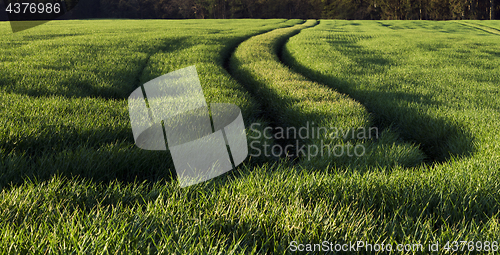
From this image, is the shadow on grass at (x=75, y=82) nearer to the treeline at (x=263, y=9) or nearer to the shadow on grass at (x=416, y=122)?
the shadow on grass at (x=416, y=122)

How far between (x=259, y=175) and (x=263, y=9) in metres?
73.7

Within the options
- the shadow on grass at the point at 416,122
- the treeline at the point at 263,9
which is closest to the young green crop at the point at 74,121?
the shadow on grass at the point at 416,122

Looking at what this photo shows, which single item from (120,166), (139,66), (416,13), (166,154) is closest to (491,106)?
(166,154)

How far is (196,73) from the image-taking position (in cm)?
710

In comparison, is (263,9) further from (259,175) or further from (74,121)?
(259,175)

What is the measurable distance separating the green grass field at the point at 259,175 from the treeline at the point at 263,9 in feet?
211

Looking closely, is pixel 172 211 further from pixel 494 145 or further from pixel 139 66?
pixel 139 66

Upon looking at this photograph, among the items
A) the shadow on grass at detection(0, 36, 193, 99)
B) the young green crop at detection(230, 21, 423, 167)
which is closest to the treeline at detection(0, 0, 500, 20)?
the shadow on grass at detection(0, 36, 193, 99)

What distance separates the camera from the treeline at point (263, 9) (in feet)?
192

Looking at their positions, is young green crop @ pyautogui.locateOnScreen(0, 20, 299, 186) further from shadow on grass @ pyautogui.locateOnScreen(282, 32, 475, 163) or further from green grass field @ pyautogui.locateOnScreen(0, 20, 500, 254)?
shadow on grass @ pyautogui.locateOnScreen(282, 32, 475, 163)

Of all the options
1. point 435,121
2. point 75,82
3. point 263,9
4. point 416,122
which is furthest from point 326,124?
point 263,9

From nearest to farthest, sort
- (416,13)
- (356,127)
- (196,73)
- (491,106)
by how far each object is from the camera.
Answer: (356,127), (491,106), (196,73), (416,13)

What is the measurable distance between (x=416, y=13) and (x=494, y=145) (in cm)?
7059

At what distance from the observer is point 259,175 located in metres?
2.31
